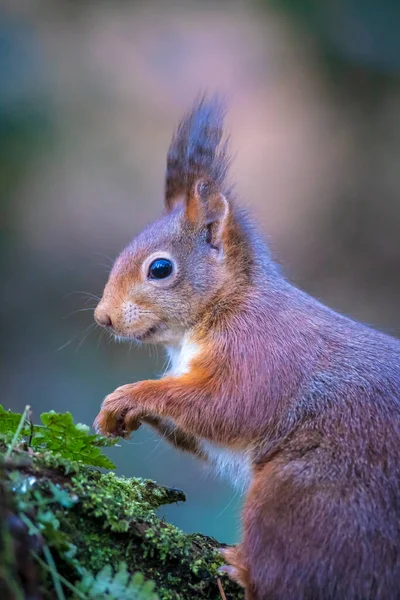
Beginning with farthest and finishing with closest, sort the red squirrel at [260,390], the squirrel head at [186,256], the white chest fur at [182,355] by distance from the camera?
1. the squirrel head at [186,256]
2. the white chest fur at [182,355]
3. the red squirrel at [260,390]

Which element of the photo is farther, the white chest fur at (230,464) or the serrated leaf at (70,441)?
the white chest fur at (230,464)

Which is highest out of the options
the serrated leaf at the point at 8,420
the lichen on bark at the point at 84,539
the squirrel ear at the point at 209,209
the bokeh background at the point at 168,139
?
the bokeh background at the point at 168,139

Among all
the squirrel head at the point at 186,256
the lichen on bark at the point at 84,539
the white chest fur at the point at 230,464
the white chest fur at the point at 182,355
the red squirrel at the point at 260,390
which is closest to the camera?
the lichen on bark at the point at 84,539

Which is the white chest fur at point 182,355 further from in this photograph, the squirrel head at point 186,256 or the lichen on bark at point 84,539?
the lichen on bark at point 84,539

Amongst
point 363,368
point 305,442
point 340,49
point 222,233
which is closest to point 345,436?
point 305,442

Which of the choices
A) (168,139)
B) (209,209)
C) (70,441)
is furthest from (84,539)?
(168,139)

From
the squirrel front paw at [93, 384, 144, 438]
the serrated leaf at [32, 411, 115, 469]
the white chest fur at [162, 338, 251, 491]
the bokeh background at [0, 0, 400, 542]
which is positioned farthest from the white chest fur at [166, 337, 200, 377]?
the bokeh background at [0, 0, 400, 542]

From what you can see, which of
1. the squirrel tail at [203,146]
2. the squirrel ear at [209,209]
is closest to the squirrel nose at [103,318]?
the squirrel ear at [209,209]
